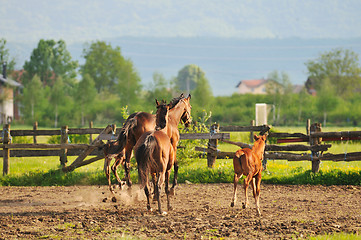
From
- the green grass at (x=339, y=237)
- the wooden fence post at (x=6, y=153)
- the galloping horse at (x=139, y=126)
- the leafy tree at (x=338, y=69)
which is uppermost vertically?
the leafy tree at (x=338, y=69)

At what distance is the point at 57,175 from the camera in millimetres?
14062

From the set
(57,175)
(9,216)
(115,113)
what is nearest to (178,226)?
(9,216)

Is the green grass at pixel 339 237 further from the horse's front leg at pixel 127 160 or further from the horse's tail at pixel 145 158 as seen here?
the horse's front leg at pixel 127 160

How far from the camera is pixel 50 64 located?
3182 inches

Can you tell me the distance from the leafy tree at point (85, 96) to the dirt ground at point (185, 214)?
47.1 meters

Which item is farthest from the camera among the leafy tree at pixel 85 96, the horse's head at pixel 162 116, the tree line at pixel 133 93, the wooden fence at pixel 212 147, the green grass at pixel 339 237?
the leafy tree at pixel 85 96

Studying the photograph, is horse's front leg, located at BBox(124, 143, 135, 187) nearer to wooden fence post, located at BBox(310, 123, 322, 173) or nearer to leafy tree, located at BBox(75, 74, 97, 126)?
wooden fence post, located at BBox(310, 123, 322, 173)

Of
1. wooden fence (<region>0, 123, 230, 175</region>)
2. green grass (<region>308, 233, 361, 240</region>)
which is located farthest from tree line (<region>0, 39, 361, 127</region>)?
green grass (<region>308, 233, 361, 240</region>)

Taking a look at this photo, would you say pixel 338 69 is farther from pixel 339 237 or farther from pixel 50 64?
pixel 339 237

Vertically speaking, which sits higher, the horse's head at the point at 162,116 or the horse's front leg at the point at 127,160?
the horse's head at the point at 162,116

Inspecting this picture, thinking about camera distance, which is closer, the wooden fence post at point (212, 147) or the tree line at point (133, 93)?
the wooden fence post at point (212, 147)

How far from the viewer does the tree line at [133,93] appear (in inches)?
1955

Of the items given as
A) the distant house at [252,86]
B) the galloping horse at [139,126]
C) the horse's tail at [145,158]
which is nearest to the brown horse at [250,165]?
the horse's tail at [145,158]

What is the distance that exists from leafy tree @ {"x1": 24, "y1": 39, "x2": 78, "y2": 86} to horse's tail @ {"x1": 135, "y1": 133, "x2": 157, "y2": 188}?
69.9 metres
